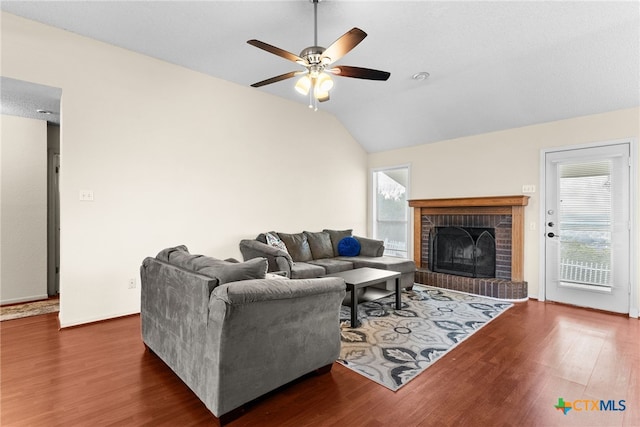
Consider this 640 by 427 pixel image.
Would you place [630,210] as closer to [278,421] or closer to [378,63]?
[378,63]

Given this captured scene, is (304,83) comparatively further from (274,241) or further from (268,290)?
(274,241)

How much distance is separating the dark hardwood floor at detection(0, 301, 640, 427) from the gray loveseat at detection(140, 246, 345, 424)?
6.7 inches

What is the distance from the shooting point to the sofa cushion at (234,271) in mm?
1848

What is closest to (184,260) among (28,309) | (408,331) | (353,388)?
(353,388)

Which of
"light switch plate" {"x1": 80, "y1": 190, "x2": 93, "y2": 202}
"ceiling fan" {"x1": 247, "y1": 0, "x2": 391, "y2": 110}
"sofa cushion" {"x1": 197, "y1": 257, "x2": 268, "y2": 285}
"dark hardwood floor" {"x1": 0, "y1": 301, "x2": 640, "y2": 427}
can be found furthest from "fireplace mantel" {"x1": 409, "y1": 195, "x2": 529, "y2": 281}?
"light switch plate" {"x1": 80, "y1": 190, "x2": 93, "y2": 202}

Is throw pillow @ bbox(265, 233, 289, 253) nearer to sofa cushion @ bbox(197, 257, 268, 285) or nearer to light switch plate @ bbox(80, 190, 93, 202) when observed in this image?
light switch plate @ bbox(80, 190, 93, 202)

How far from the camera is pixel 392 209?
20.5ft

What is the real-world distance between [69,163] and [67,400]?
2.33m

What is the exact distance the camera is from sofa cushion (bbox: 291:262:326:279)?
13.0 feet

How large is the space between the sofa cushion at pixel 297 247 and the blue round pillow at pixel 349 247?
594 mm

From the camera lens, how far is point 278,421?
1.76 metres

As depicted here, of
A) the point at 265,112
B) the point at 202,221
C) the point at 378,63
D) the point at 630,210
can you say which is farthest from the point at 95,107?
the point at 630,210

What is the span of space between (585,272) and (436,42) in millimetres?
3426

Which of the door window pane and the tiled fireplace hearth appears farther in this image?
the tiled fireplace hearth
